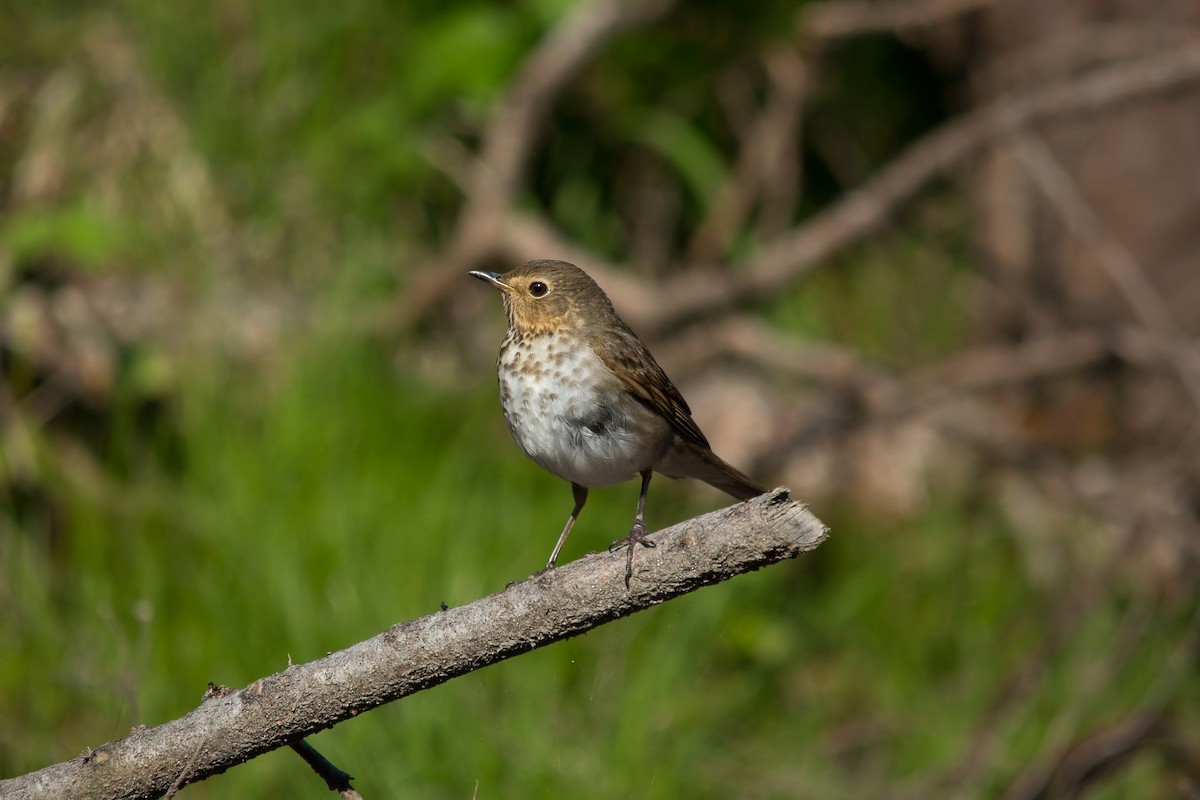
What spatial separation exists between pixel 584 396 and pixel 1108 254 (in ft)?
11.4

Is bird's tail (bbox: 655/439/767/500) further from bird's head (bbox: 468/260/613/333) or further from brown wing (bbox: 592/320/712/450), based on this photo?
bird's head (bbox: 468/260/613/333)

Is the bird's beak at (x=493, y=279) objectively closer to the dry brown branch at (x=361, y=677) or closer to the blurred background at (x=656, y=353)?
the dry brown branch at (x=361, y=677)

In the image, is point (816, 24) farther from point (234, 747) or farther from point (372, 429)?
point (234, 747)

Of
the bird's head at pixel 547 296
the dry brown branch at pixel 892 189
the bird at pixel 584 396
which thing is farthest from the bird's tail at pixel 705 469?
the dry brown branch at pixel 892 189

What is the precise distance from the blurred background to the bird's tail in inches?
58.0

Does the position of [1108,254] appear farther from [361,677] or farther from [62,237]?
[361,677]

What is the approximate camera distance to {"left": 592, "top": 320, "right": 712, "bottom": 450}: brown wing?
3896mm

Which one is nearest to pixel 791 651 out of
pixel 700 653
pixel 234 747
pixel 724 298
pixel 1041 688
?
pixel 700 653

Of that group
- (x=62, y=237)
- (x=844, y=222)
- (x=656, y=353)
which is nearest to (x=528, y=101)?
(x=656, y=353)

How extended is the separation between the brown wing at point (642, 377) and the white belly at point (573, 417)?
4 cm

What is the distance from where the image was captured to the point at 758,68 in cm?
812

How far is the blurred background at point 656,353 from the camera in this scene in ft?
17.9

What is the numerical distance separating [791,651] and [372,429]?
6.75ft

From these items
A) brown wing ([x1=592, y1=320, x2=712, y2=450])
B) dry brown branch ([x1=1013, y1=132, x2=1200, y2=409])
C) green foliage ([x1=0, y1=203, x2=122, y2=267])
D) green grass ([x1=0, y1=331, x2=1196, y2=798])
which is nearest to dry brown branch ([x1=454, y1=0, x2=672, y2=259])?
green grass ([x1=0, y1=331, x2=1196, y2=798])
